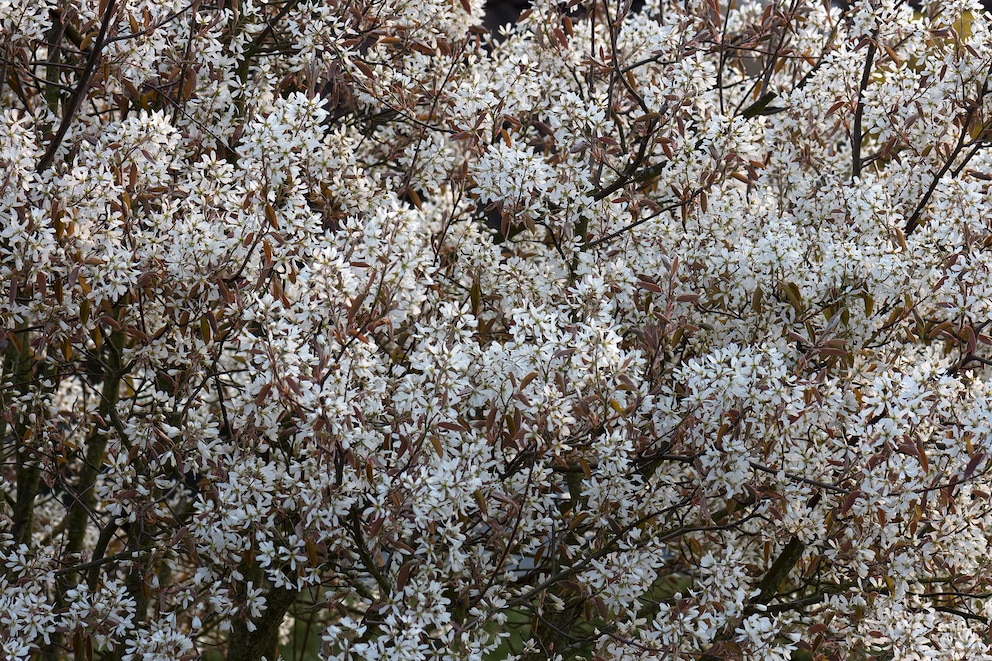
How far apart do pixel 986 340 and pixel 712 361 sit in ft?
2.96

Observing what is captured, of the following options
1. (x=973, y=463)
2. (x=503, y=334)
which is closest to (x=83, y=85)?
(x=503, y=334)

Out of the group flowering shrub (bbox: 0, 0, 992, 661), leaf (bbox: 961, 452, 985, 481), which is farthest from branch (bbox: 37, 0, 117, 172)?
leaf (bbox: 961, 452, 985, 481)

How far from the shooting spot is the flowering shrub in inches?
116

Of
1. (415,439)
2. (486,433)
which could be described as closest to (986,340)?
(486,433)

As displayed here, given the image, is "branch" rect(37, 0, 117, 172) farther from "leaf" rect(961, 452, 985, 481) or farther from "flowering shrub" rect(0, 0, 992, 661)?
"leaf" rect(961, 452, 985, 481)

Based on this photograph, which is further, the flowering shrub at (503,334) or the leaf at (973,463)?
the flowering shrub at (503,334)

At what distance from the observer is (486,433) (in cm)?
300

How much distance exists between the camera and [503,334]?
13.2 feet

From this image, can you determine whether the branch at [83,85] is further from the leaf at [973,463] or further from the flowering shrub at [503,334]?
the leaf at [973,463]

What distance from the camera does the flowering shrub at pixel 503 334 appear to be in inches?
116

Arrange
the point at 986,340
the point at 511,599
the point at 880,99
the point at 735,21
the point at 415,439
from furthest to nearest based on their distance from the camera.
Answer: the point at 735,21, the point at 880,99, the point at 511,599, the point at 986,340, the point at 415,439

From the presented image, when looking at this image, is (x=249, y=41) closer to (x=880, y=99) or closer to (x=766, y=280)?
(x=766, y=280)

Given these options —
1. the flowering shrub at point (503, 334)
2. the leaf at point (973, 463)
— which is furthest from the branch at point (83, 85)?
the leaf at point (973, 463)

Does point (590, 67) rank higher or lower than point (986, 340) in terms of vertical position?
higher
